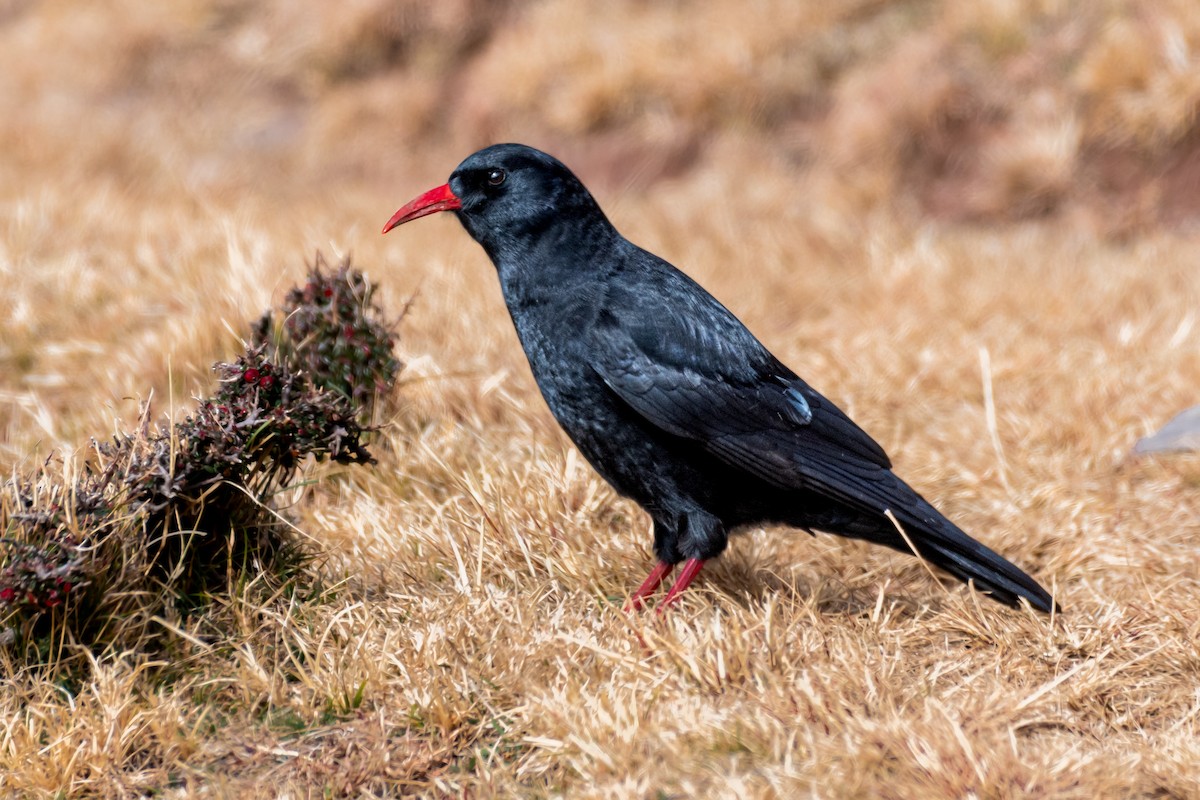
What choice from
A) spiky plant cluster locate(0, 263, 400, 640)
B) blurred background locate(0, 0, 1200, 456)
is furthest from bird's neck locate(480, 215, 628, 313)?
blurred background locate(0, 0, 1200, 456)

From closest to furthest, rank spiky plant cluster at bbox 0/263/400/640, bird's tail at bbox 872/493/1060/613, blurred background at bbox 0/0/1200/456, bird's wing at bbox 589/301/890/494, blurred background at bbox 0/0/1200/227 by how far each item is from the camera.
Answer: spiky plant cluster at bbox 0/263/400/640
bird's wing at bbox 589/301/890/494
bird's tail at bbox 872/493/1060/613
blurred background at bbox 0/0/1200/456
blurred background at bbox 0/0/1200/227

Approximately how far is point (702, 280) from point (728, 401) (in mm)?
3437

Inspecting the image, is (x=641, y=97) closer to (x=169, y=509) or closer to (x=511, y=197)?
(x=511, y=197)

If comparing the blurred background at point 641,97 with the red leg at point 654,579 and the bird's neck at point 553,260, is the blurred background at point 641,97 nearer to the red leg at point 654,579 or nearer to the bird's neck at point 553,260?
the bird's neck at point 553,260

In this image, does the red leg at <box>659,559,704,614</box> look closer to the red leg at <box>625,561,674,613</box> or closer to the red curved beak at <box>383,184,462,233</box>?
the red leg at <box>625,561,674,613</box>

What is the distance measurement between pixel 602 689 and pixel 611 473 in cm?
73

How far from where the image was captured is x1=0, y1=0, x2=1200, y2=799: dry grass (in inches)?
112

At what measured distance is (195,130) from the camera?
33.7 feet

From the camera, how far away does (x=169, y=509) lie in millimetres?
3203

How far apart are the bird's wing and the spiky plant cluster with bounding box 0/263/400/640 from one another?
78 centimetres

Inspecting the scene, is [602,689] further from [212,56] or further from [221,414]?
[212,56]

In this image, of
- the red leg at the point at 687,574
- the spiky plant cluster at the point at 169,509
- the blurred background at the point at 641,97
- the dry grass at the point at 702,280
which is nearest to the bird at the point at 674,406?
the red leg at the point at 687,574

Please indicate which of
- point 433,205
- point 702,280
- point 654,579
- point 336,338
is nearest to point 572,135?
point 702,280

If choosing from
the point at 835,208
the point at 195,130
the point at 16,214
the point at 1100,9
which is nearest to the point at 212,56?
the point at 195,130
